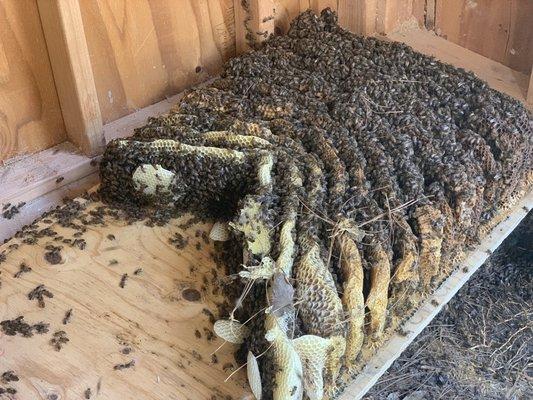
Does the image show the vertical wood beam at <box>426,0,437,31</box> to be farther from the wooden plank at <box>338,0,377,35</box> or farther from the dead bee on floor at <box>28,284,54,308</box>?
the dead bee on floor at <box>28,284,54,308</box>

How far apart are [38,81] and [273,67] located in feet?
3.24

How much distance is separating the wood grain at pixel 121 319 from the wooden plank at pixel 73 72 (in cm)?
44

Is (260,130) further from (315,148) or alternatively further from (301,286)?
(301,286)

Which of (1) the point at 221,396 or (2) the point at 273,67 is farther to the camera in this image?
(2) the point at 273,67

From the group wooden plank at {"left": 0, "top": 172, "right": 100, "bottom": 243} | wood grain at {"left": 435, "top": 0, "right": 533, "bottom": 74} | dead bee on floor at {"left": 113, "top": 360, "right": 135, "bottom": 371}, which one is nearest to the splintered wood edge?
dead bee on floor at {"left": 113, "top": 360, "right": 135, "bottom": 371}

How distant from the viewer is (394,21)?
11.8 feet

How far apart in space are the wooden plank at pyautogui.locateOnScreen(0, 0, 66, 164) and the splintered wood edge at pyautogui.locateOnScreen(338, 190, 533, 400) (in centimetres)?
154

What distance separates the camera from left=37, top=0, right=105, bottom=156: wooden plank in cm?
247

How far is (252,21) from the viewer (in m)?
3.25

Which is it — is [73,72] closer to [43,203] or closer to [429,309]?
[43,203]

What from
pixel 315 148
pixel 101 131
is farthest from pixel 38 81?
Result: pixel 315 148

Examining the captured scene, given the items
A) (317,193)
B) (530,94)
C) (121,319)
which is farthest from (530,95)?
(121,319)

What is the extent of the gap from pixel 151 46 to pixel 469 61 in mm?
1579

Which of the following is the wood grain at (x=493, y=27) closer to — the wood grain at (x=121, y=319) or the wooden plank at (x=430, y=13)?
the wooden plank at (x=430, y=13)
